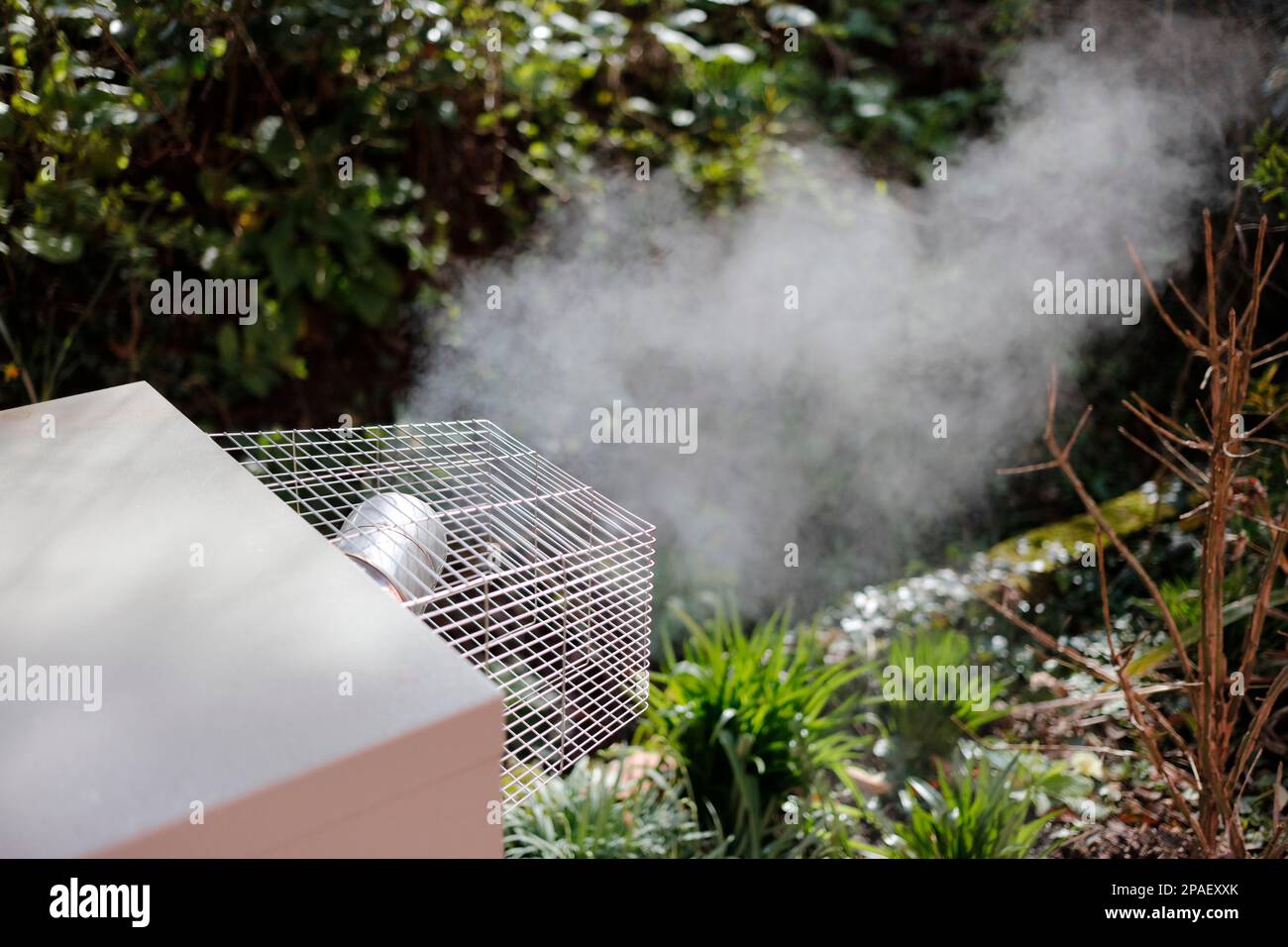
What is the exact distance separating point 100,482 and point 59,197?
2.07m

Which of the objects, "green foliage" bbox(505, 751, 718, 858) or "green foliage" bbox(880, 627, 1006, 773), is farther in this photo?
"green foliage" bbox(880, 627, 1006, 773)

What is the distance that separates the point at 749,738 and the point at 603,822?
44cm

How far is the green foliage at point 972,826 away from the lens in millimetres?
2342

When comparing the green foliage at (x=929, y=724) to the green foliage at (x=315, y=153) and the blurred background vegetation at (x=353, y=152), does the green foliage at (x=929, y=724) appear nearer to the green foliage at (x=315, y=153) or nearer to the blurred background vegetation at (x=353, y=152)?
the blurred background vegetation at (x=353, y=152)

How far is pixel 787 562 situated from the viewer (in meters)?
4.14

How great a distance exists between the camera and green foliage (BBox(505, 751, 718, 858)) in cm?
240

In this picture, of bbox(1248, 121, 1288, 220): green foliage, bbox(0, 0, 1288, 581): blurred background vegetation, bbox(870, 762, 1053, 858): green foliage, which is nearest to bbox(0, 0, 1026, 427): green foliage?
bbox(0, 0, 1288, 581): blurred background vegetation

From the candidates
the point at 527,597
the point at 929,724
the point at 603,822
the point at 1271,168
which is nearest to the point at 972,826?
the point at 929,724

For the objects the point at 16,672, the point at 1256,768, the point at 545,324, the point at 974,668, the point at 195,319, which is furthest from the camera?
the point at 545,324

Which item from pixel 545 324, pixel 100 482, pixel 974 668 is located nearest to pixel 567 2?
pixel 545 324

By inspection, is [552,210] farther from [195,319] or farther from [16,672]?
[16,672]

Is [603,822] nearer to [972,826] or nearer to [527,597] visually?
[972,826]

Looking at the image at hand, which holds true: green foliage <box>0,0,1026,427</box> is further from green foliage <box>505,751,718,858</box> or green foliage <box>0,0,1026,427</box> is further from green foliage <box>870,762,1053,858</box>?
green foliage <box>870,762,1053,858</box>

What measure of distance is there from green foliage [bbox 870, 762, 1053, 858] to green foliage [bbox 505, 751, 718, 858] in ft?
1.66
